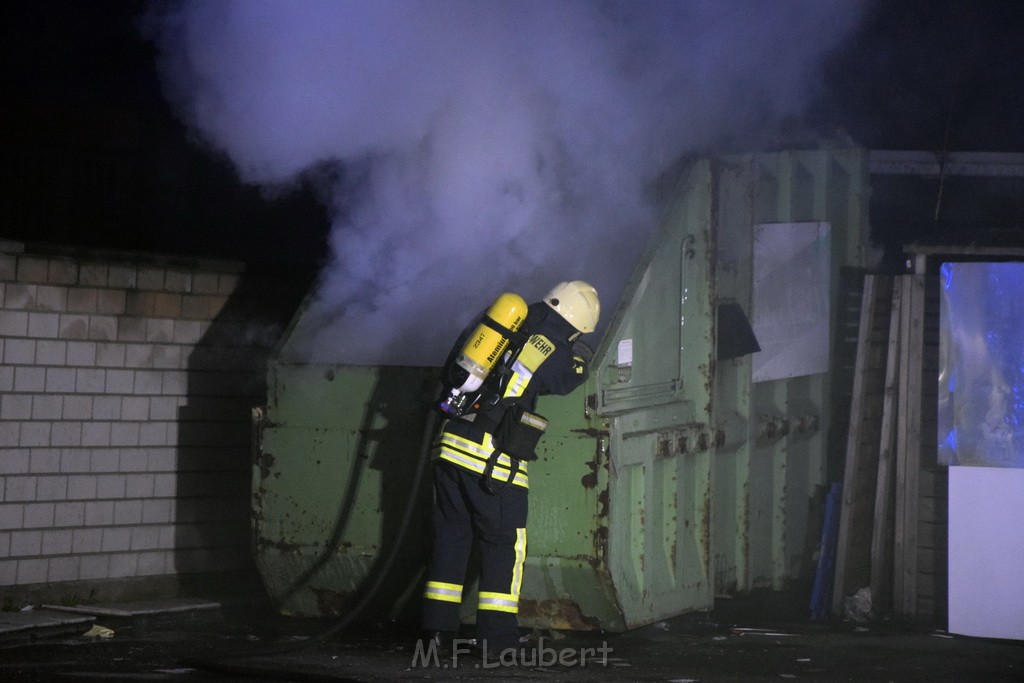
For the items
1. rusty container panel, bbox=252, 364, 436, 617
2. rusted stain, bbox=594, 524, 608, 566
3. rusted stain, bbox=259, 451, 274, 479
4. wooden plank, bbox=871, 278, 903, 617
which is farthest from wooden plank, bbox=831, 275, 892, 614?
rusted stain, bbox=259, 451, 274, 479

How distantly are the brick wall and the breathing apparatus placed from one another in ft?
7.75

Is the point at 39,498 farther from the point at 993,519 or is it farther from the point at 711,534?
the point at 993,519

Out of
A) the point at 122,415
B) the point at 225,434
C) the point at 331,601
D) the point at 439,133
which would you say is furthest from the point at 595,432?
the point at 122,415

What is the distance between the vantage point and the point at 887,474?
6.66 meters

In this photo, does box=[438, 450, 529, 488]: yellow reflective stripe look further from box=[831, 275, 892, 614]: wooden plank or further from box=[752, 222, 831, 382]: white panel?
box=[831, 275, 892, 614]: wooden plank

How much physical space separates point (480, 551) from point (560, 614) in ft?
1.70

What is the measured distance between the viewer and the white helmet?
5449 mm

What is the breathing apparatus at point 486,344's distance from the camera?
516 centimetres

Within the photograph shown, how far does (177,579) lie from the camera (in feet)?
22.9

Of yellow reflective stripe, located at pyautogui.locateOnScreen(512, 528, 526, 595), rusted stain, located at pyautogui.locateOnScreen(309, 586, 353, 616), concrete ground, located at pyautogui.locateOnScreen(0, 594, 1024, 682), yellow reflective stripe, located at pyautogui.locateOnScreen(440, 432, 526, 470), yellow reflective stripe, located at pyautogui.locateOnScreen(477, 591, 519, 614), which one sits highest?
yellow reflective stripe, located at pyautogui.locateOnScreen(440, 432, 526, 470)

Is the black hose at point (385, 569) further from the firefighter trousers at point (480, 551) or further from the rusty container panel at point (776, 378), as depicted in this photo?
the rusty container panel at point (776, 378)

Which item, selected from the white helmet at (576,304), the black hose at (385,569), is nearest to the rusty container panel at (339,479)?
the black hose at (385,569)

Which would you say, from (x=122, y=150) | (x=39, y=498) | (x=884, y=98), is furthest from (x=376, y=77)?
(x=884, y=98)

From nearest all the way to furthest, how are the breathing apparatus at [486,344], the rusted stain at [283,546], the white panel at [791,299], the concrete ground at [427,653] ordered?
the concrete ground at [427,653]
the breathing apparatus at [486,344]
the rusted stain at [283,546]
the white panel at [791,299]
